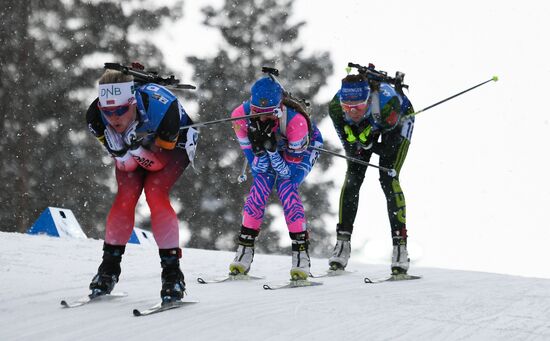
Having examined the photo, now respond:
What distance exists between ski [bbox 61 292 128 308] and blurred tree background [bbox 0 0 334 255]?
54.5 ft

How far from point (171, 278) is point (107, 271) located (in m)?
0.58

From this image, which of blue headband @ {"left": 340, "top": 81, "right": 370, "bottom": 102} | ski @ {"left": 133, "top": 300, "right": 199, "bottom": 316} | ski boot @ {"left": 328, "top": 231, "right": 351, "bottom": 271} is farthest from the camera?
ski boot @ {"left": 328, "top": 231, "right": 351, "bottom": 271}

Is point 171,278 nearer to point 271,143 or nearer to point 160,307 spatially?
A: point 160,307

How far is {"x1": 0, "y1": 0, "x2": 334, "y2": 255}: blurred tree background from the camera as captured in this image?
23219mm

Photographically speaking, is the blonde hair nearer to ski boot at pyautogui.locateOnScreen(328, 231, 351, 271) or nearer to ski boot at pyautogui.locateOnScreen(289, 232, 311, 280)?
ski boot at pyautogui.locateOnScreen(289, 232, 311, 280)

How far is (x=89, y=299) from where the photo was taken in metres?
5.79

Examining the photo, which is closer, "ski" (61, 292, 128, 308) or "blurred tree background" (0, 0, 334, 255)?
"ski" (61, 292, 128, 308)

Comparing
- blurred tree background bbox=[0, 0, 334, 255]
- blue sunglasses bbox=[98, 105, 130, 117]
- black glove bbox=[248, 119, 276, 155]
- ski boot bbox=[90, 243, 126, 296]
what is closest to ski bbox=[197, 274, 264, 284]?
black glove bbox=[248, 119, 276, 155]

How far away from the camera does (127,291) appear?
6.54 meters

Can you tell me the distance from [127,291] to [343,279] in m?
2.17

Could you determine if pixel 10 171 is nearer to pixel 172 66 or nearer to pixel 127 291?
pixel 172 66

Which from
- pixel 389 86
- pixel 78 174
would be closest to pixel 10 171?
pixel 78 174

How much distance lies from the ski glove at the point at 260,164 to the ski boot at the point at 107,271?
1796mm

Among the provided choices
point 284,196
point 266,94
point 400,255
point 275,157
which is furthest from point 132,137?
point 400,255
